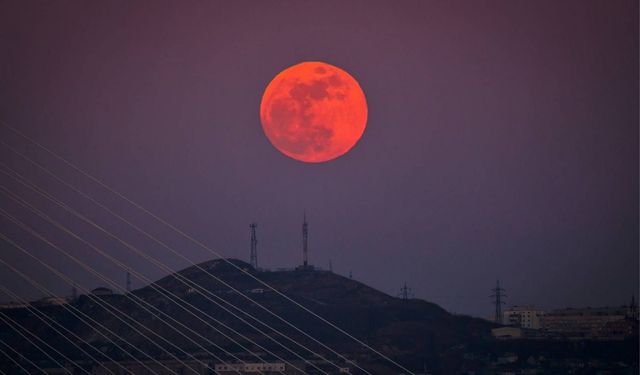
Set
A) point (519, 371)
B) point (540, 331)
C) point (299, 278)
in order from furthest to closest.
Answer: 1. point (299, 278)
2. point (540, 331)
3. point (519, 371)

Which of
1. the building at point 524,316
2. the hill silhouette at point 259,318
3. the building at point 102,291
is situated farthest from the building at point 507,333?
the building at point 102,291

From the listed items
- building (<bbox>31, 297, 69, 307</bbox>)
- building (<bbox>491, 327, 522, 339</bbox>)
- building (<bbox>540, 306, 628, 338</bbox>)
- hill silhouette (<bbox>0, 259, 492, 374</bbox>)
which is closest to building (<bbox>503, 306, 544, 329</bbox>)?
building (<bbox>540, 306, 628, 338</bbox>)

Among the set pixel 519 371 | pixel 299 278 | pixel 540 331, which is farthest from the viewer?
pixel 299 278

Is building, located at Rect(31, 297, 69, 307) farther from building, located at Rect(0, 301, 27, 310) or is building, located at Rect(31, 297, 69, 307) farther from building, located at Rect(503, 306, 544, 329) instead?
building, located at Rect(503, 306, 544, 329)

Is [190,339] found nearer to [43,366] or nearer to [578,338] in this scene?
[43,366]

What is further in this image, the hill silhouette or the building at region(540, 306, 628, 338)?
the building at region(540, 306, 628, 338)

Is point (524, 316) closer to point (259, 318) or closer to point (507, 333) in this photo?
point (507, 333)

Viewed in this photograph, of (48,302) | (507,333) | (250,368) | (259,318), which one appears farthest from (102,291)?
(507,333)

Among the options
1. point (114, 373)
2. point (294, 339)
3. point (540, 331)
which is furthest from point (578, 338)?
point (114, 373)
